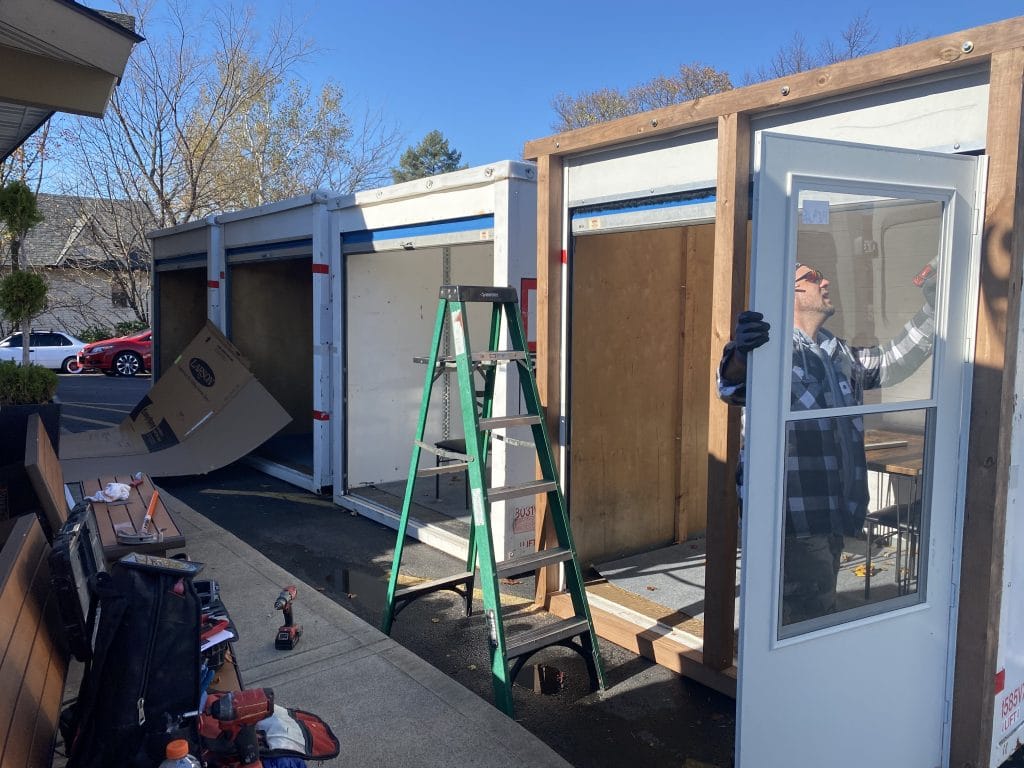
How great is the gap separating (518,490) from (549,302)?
121 centimetres

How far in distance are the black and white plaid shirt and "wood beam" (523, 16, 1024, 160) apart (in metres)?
0.87

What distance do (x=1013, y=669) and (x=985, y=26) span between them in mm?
2344

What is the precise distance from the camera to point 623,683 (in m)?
3.87

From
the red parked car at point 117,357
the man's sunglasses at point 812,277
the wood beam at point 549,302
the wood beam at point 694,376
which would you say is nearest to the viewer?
the man's sunglasses at point 812,277

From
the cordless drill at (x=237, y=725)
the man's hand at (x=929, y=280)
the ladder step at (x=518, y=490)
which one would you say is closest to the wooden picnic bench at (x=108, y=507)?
the ladder step at (x=518, y=490)

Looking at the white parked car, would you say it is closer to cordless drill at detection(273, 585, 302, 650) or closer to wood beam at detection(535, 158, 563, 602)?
wood beam at detection(535, 158, 563, 602)

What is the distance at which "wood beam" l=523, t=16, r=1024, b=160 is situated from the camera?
8.82ft

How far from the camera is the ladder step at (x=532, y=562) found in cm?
360

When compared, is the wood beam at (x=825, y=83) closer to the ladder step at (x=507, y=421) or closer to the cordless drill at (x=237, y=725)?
the ladder step at (x=507, y=421)

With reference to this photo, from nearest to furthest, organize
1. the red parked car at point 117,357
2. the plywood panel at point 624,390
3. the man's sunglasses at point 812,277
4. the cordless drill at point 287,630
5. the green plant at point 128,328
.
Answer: the man's sunglasses at point 812,277 < the cordless drill at point 287,630 < the plywood panel at point 624,390 < the red parked car at point 117,357 < the green plant at point 128,328

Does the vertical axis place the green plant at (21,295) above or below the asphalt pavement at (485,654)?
above

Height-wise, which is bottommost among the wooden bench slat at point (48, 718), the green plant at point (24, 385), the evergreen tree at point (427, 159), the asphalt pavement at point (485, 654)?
the asphalt pavement at point (485, 654)

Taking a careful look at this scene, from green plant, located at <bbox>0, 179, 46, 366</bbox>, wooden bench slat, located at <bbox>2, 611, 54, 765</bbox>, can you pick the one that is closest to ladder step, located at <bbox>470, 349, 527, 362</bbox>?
wooden bench slat, located at <bbox>2, 611, 54, 765</bbox>

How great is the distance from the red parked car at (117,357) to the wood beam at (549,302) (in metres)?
17.6
